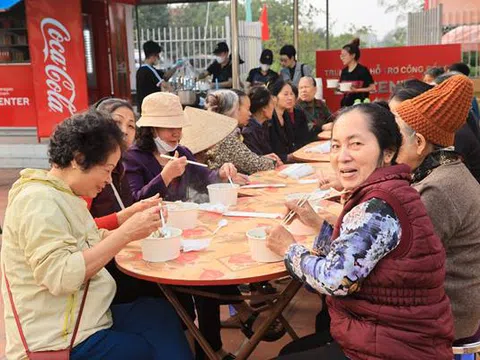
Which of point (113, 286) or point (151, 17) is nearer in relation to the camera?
point (113, 286)

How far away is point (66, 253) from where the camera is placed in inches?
68.7

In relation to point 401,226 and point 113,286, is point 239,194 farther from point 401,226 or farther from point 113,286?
point 401,226

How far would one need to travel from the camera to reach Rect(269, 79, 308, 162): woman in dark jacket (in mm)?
5098

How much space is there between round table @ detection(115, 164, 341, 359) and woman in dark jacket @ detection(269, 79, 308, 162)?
2379 millimetres

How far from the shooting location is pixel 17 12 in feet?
27.9

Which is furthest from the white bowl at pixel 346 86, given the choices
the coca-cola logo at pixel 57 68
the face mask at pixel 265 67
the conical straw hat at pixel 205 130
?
the conical straw hat at pixel 205 130

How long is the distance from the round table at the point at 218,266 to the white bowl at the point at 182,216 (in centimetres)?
4

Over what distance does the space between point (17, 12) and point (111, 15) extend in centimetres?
168

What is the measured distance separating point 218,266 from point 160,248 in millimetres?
231

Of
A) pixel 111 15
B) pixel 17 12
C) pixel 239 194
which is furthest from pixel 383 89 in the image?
pixel 239 194

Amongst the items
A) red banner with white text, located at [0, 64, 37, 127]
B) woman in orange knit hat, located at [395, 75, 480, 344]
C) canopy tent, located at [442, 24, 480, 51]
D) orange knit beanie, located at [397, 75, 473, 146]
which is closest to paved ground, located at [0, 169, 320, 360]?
woman in orange knit hat, located at [395, 75, 480, 344]

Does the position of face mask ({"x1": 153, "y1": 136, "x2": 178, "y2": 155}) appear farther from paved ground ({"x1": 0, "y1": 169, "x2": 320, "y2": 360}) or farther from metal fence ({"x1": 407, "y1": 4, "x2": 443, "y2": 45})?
metal fence ({"x1": 407, "y1": 4, "x2": 443, "y2": 45})

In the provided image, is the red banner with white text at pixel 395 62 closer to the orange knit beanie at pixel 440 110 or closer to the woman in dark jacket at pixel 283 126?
the woman in dark jacket at pixel 283 126

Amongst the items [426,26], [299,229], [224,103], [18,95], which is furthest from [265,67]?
[299,229]
